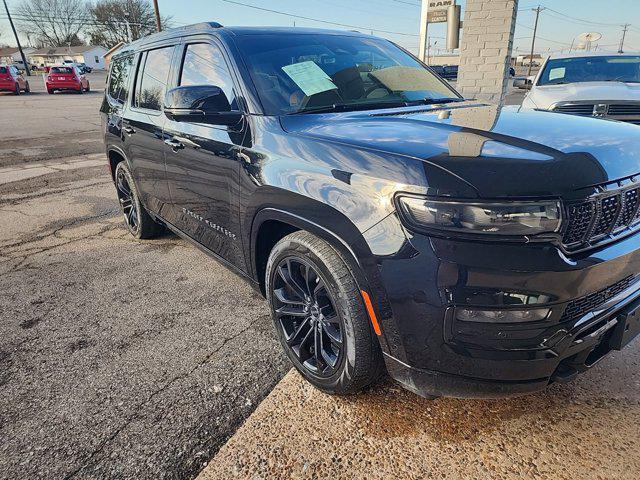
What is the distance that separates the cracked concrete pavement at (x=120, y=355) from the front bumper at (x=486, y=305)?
1.01 meters

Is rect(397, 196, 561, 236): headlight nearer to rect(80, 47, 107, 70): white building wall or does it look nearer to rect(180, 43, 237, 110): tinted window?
rect(180, 43, 237, 110): tinted window

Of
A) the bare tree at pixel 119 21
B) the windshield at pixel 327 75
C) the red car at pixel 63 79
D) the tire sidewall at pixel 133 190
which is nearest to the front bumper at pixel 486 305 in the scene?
the windshield at pixel 327 75

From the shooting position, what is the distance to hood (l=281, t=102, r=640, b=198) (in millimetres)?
1543

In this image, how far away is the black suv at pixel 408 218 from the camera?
1525mm

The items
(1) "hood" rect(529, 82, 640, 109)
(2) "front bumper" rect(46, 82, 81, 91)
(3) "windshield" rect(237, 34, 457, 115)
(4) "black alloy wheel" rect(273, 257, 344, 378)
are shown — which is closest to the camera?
(4) "black alloy wheel" rect(273, 257, 344, 378)

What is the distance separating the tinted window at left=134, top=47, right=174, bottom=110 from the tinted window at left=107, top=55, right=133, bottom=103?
36cm

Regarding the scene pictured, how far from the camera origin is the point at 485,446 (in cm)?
193

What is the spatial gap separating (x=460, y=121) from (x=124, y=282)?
2904mm

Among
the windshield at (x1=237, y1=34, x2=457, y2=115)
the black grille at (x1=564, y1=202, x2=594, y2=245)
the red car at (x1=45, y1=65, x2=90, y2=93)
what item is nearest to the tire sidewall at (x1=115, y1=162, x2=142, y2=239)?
the windshield at (x1=237, y1=34, x2=457, y2=115)

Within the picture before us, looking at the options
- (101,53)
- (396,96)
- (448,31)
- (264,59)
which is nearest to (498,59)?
(448,31)

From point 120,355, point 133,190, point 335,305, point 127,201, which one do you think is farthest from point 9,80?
point 335,305

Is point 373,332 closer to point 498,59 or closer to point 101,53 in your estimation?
point 498,59

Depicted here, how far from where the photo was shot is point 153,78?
139 inches

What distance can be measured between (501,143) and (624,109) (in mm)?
5082
